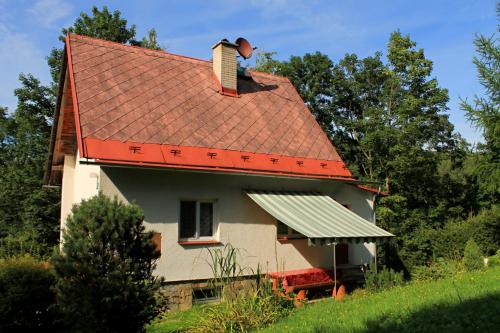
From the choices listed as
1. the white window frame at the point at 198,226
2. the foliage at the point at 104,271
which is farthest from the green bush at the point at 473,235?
the foliage at the point at 104,271

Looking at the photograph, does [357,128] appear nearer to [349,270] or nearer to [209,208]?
[349,270]

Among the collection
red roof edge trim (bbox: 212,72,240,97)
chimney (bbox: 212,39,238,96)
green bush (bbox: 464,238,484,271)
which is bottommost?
green bush (bbox: 464,238,484,271)

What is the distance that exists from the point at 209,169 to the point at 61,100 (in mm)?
5888

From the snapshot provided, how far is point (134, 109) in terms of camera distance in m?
11.9

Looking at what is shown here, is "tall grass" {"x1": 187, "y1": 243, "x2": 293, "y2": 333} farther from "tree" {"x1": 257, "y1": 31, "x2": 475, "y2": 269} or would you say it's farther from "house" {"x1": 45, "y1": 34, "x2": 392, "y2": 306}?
"tree" {"x1": 257, "y1": 31, "x2": 475, "y2": 269}

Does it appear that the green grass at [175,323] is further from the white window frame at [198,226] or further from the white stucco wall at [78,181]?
the white stucco wall at [78,181]

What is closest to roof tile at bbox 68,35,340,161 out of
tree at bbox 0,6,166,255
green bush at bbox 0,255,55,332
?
green bush at bbox 0,255,55,332

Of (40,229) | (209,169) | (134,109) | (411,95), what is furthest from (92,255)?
(411,95)

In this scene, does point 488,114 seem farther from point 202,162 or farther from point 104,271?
point 104,271

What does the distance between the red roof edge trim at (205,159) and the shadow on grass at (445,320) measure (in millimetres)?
5642

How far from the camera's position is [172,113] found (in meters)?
12.6

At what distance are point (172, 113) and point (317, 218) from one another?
4962 mm

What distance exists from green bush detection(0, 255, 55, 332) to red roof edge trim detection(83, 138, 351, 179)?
8.66 ft

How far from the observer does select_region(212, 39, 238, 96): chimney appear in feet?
49.9
